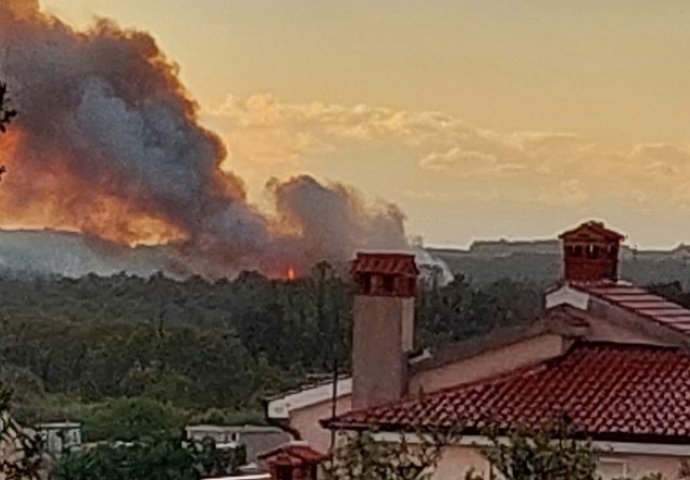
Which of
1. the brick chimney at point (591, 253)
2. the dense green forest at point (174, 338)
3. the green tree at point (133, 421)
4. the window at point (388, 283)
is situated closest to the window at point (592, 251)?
the brick chimney at point (591, 253)

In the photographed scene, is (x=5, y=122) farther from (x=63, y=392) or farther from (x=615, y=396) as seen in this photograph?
(x=63, y=392)

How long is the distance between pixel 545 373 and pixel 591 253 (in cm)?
179

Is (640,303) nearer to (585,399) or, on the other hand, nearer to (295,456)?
(585,399)

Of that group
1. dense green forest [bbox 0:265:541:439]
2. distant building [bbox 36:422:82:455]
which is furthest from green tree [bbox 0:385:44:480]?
dense green forest [bbox 0:265:541:439]

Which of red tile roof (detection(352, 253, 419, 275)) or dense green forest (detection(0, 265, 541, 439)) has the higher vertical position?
red tile roof (detection(352, 253, 419, 275))

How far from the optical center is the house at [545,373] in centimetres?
911

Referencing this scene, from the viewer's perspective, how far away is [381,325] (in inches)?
427

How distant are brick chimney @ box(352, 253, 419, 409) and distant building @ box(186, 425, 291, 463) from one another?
268 inches

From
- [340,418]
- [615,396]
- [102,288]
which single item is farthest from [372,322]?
[102,288]

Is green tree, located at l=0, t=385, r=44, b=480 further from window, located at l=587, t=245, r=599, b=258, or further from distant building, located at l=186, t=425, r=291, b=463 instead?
distant building, located at l=186, t=425, r=291, b=463

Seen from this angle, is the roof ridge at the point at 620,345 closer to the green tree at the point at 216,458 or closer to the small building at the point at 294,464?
the small building at the point at 294,464

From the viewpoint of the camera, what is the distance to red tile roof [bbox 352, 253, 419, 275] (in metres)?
10.8

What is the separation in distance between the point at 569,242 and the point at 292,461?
300 cm

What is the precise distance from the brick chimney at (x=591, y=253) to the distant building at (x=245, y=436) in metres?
6.35
